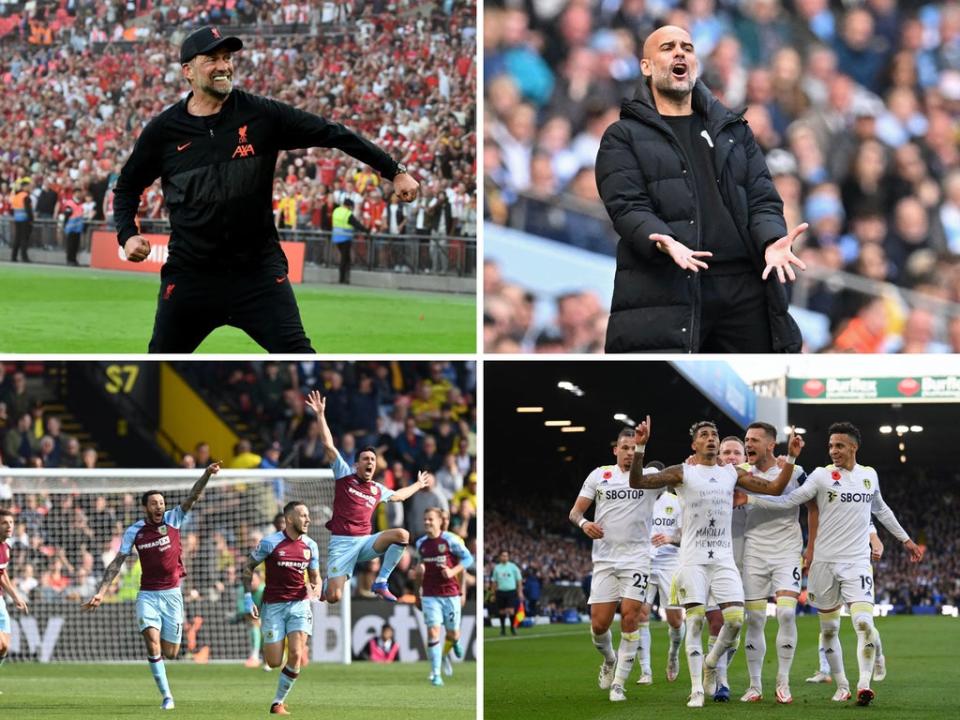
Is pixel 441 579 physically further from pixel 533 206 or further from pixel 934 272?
pixel 934 272

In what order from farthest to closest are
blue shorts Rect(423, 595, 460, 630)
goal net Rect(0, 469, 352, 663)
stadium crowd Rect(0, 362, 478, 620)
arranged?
stadium crowd Rect(0, 362, 478, 620) < goal net Rect(0, 469, 352, 663) < blue shorts Rect(423, 595, 460, 630)

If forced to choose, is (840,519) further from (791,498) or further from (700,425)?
(700,425)

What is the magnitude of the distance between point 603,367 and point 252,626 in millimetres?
6151

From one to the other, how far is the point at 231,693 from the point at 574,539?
242 cm

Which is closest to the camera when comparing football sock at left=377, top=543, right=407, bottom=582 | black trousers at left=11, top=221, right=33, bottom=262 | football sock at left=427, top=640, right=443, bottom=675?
Answer: football sock at left=377, top=543, right=407, bottom=582

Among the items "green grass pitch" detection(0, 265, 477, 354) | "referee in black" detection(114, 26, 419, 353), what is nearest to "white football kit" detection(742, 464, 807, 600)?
"referee in black" detection(114, 26, 419, 353)

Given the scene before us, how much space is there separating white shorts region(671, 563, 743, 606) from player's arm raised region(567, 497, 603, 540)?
47cm

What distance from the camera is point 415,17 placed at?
1934cm

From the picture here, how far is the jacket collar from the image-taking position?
6676 mm

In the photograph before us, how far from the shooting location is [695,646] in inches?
292

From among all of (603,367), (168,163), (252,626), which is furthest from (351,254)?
(168,163)

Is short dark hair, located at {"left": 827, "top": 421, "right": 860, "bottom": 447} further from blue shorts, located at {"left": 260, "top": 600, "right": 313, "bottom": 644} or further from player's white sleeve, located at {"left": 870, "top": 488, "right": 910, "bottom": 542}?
blue shorts, located at {"left": 260, "top": 600, "right": 313, "bottom": 644}

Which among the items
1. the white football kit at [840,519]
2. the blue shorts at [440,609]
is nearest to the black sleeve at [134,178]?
the white football kit at [840,519]

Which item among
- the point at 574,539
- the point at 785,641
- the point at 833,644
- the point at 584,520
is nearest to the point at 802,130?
the point at 574,539
